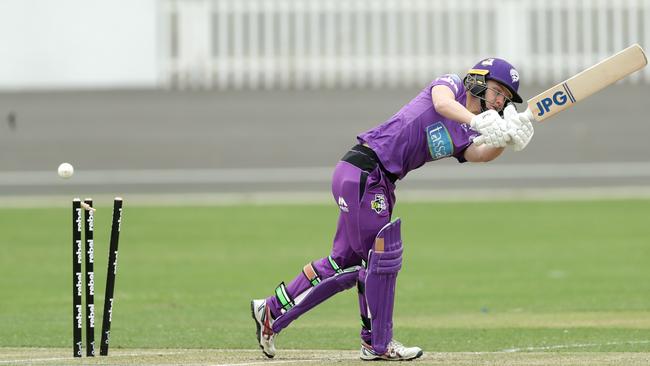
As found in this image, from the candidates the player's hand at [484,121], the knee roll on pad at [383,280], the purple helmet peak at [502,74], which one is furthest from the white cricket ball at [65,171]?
the purple helmet peak at [502,74]

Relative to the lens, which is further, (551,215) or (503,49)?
(503,49)

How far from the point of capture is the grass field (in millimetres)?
9625

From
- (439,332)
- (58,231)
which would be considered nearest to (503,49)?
(58,231)

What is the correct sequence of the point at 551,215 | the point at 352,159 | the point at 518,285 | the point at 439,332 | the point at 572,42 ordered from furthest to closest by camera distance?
1. the point at 572,42
2. the point at 551,215
3. the point at 518,285
4. the point at 439,332
5. the point at 352,159

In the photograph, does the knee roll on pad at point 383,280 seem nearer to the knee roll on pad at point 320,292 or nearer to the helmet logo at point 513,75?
the knee roll on pad at point 320,292

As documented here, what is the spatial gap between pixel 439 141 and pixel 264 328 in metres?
1.51

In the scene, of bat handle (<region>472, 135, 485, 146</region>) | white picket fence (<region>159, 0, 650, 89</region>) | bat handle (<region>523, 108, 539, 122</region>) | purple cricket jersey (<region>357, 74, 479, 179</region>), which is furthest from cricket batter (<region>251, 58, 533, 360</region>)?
white picket fence (<region>159, 0, 650, 89</region>)

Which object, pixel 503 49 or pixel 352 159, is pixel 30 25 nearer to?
pixel 503 49

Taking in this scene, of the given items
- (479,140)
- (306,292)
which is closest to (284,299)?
(306,292)

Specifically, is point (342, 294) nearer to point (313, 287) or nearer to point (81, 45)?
point (313, 287)

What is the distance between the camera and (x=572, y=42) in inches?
1126

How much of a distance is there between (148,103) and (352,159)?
64.7 feet

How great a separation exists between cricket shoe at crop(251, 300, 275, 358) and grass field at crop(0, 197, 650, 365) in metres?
0.11

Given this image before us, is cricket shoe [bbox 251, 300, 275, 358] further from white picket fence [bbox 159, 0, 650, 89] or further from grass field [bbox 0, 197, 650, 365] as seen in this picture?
white picket fence [bbox 159, 0, 650, 89]
